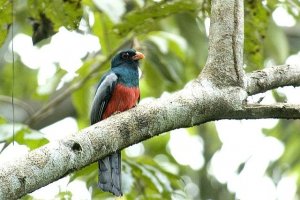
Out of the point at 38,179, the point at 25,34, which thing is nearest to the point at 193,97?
the point at 38,179

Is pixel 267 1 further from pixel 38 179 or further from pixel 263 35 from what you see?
pixel 38 179

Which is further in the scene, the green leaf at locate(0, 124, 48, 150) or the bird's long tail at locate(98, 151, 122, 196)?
the bird's long tail at locate(98, 151, 122, 196)

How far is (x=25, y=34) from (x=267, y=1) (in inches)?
119

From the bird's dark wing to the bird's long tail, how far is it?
0.38 meters

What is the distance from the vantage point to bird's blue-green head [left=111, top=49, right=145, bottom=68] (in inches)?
213

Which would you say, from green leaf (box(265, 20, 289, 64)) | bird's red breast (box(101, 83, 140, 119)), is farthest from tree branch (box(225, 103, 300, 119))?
green leaf (box(265, 20, 289, 64))

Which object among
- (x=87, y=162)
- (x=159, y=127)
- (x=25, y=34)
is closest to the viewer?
(x=87, y=162)

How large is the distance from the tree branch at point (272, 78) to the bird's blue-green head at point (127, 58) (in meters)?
1.93

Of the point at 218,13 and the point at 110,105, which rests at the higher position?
the point at 110,105

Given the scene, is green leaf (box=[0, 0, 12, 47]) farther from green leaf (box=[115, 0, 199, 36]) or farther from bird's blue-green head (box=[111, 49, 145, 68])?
bird's blue-green head (box=[111, 49, 145, 68])

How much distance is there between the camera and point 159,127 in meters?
3.18

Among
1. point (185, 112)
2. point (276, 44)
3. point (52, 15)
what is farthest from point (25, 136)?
point (276, 44)

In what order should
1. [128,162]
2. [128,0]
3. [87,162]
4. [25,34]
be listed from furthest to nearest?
[25,34] < [128,0] < [128,162] < [87,162]

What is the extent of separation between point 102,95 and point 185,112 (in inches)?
67.8
